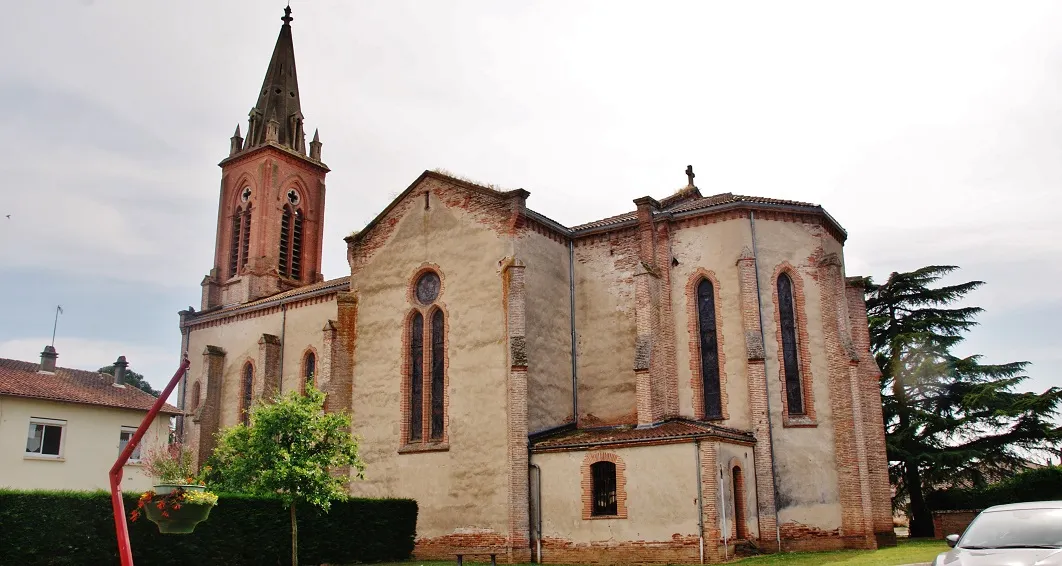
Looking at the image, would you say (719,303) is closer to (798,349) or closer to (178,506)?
(798,349)

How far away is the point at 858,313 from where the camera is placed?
28.4 meters

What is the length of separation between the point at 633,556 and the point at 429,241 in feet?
42.5

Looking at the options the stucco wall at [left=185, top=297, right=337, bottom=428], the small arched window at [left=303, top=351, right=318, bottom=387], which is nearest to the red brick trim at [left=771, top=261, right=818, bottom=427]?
the stucco wall at [left=185, top=297, right=337, bottom=428]

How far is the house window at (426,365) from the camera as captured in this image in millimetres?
28094

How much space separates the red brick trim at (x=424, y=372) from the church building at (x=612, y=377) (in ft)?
0.26

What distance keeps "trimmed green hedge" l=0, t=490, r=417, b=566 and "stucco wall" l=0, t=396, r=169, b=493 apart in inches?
308

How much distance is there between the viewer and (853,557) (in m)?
21.8

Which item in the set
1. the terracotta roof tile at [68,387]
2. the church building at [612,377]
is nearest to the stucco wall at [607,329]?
the church building at [612,377]

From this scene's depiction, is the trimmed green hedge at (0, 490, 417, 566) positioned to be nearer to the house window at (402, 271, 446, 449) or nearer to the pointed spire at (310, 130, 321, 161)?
the house window at (402, 271, 446, 449)

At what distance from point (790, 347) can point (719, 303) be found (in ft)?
8.68

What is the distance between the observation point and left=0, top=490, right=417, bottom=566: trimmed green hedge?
60.9 feet

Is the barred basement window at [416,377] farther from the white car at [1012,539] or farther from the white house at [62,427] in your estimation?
the white car at [1012,539]

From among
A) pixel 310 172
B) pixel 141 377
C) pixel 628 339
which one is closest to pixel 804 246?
pixel 628 339

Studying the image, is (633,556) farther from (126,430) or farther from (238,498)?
(126,430)
